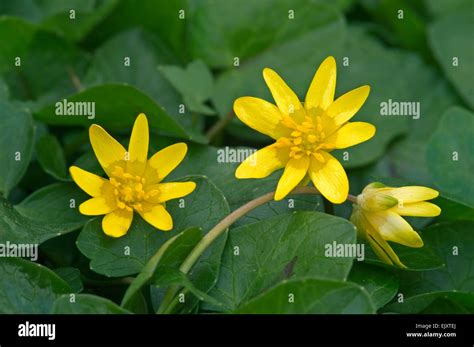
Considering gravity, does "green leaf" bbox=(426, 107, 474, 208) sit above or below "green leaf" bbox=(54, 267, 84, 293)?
above

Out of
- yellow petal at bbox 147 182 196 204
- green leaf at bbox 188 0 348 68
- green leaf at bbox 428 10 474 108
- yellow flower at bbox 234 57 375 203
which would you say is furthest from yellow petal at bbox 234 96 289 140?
green leaf at bbox 428 10 474 108

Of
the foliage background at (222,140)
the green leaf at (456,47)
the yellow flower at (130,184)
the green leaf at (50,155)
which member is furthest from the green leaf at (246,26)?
the yellow flower at (130,184)

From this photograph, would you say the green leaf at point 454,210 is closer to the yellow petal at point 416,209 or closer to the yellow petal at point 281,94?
the yellow petal at point 416,209

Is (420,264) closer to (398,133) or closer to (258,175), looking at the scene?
(258,175)

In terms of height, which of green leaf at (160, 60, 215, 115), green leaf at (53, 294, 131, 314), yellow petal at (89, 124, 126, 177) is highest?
green leaf at (160, 60, 215, 115)

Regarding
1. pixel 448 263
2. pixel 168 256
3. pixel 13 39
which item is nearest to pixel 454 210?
pixel 448 263

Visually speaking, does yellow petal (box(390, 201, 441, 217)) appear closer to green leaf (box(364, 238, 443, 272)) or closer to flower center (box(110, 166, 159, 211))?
green leaf (box(364, 238, 443, 272))

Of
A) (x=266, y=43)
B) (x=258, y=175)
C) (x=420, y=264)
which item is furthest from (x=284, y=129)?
(x=266, y=43)
